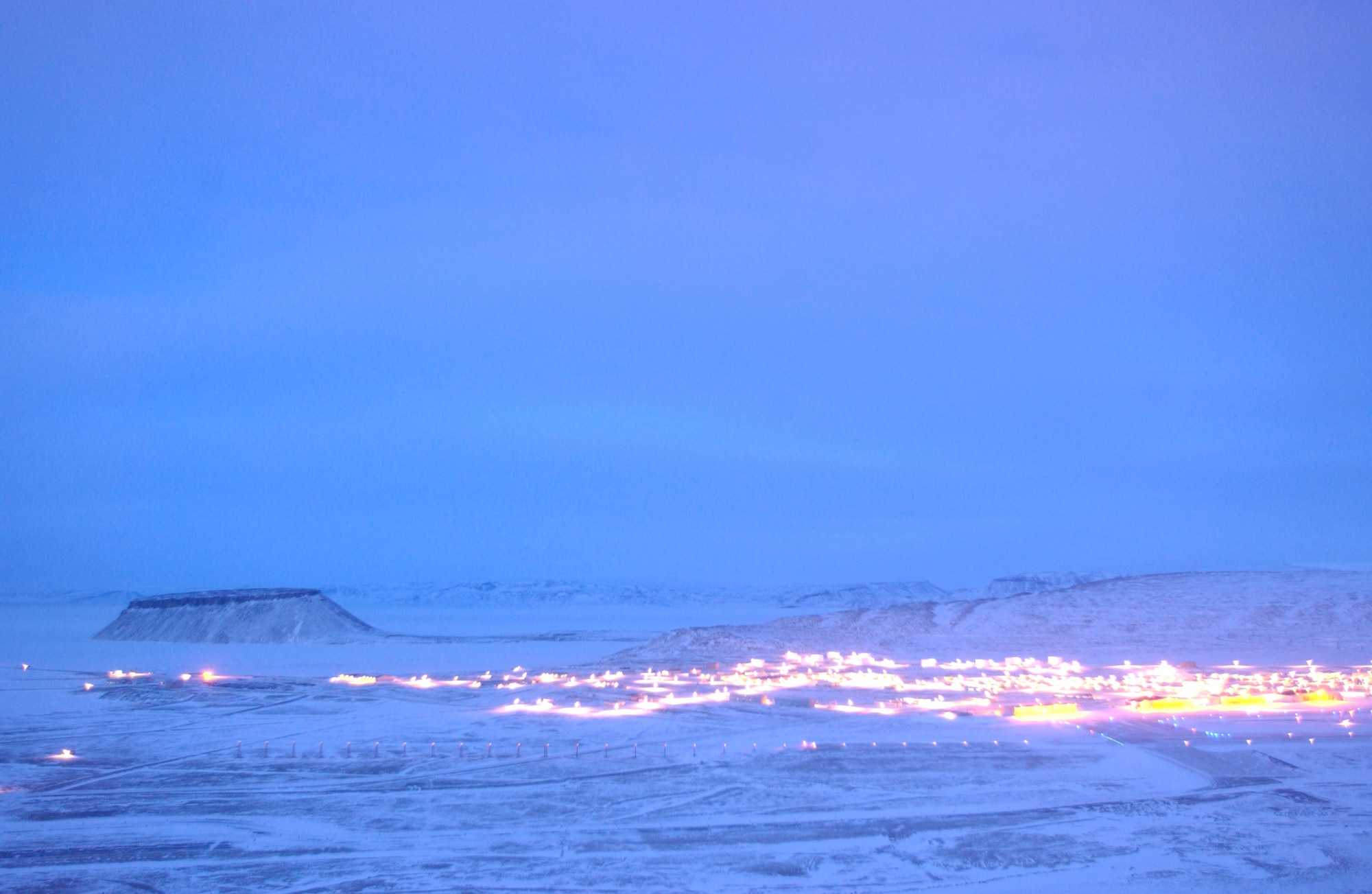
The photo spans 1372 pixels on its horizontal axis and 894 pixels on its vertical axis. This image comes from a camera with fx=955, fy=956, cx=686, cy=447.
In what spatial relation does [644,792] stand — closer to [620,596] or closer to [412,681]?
[412,681]

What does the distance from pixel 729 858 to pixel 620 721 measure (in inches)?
495

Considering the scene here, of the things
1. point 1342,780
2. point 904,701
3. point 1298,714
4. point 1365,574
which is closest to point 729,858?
point 1342,780

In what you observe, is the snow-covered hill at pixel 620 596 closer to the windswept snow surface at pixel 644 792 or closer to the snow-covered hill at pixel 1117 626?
the snow-covered hill at pixel 1117 626

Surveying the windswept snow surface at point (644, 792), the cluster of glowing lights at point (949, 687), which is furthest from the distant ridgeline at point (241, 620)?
the cluster of glowing lights at point (949, 687)

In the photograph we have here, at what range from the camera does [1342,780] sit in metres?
16.7

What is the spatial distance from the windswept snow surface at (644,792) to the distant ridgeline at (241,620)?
32.9 metres

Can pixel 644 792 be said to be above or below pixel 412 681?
above

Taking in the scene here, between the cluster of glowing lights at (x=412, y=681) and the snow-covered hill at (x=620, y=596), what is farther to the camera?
the snow-covered hill at (x=620, y=596)

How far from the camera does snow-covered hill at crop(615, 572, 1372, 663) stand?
1813 inches

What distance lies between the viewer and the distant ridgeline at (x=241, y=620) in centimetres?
6819

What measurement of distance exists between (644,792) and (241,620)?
62.2 metres

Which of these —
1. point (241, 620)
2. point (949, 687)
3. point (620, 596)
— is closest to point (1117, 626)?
Result: point (949, 687)

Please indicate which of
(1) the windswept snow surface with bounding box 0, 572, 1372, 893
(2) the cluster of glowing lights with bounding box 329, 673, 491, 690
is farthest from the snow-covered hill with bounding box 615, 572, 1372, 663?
(2) the cluster of glowing lights with bounding box 329, 673, 491, 690

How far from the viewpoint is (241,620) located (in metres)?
69.7
